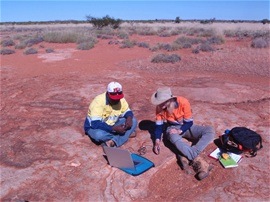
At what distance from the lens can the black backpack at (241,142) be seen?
4.55 m

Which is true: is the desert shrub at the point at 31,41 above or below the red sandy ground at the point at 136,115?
below

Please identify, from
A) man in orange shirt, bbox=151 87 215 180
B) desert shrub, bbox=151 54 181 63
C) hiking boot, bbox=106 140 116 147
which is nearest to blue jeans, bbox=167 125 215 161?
man in orange shirt, bbox=151 87 215 180

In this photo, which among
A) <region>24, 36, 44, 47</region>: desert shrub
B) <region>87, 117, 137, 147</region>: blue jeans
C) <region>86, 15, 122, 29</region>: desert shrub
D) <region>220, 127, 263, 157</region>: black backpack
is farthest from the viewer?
<region>86, 15, 122, 29</region>: desert shrub

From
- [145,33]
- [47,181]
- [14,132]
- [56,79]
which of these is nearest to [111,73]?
[56,79]

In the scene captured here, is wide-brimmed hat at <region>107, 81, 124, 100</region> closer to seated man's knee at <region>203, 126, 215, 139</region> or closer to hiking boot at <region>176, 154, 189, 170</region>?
hiking boot at <region>176, 154, 189, 170</region>

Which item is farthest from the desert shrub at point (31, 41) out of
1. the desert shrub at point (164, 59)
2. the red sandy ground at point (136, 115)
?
the desert shrub at point (164, 59)

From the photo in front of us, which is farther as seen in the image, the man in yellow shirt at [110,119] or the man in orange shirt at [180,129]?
the man in yellow shirt at [110,119]

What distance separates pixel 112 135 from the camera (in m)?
5.04

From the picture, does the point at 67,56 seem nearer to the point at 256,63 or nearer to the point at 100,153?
the point at 256,63

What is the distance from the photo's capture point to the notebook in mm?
4160

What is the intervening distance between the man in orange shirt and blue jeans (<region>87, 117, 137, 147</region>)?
1.96ft

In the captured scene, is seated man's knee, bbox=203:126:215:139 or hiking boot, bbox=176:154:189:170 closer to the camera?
hiking boot, bbox=176:154:189:170

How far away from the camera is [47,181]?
4.13m

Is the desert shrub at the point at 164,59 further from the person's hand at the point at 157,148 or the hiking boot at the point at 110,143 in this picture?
the person's hand at the point at 157,148
